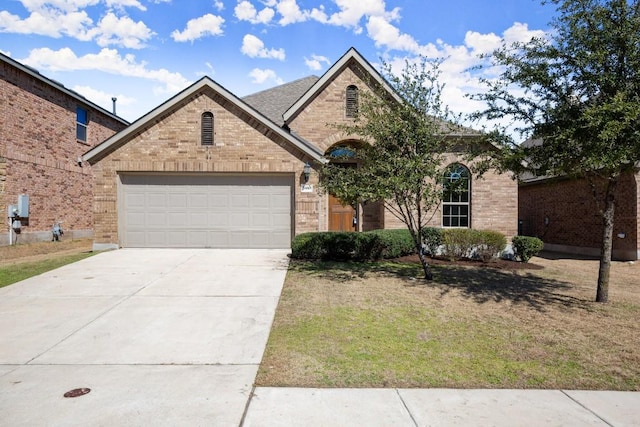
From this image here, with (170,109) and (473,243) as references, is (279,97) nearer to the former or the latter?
(170,109)

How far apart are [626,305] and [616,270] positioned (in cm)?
543

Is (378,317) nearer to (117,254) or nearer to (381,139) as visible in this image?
(381,139)

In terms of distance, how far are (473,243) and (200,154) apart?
9568 mm

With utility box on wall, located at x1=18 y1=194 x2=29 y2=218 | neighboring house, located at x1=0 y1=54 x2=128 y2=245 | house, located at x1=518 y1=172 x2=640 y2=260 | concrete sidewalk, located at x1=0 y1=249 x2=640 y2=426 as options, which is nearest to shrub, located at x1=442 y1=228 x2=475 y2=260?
house, located at x1=518 y1=172 x2=640 y2=260

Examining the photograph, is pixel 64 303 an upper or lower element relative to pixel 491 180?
lower

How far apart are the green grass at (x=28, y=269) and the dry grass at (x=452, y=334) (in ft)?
20.6

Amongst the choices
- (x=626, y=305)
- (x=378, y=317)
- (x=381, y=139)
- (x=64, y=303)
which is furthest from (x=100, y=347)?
(x=626, y=305)

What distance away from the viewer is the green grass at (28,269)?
29.7 feet

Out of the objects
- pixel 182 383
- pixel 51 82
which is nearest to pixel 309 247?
pixel 182 383

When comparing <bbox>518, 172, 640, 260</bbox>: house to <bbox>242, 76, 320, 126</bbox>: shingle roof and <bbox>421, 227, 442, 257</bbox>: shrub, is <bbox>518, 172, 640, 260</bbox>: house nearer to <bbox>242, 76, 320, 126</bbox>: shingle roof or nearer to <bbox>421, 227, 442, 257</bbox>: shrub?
<bbox>421, 227, 442, 257</bbox>: shrub

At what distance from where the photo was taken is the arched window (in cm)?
1349

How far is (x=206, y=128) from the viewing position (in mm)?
13547

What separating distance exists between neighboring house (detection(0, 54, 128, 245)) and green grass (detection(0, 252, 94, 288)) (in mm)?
4955

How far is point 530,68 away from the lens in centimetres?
746
